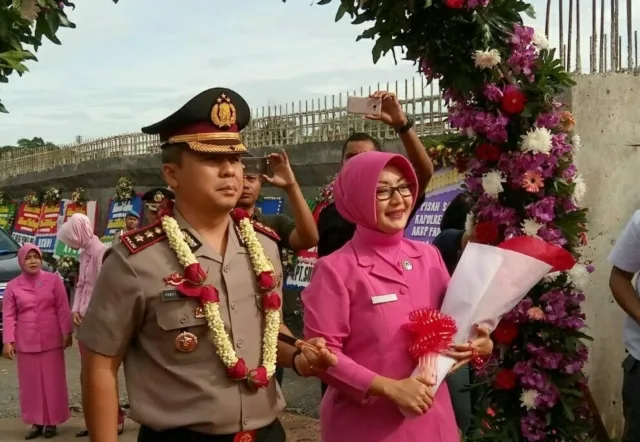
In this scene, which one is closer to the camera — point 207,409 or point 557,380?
point 207,409

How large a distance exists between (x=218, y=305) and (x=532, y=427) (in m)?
2.21

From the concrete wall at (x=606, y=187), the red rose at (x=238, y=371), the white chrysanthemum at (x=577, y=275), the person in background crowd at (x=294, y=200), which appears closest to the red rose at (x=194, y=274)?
the red rose at (x=238, y=371)

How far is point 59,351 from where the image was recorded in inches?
261

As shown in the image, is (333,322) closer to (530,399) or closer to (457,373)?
(530,399)

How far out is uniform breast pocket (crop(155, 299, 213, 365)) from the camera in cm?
206

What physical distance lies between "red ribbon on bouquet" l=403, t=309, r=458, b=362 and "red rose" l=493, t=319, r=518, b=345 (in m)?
1.50

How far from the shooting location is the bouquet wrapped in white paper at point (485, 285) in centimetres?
230

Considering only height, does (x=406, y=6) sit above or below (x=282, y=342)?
above

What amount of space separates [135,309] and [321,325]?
1.90 ft

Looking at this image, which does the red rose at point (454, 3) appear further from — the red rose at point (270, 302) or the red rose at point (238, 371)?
the red rose at point (238, 371)

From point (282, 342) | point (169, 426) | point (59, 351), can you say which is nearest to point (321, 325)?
point (282, 342)

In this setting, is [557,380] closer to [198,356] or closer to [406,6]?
[406,6]

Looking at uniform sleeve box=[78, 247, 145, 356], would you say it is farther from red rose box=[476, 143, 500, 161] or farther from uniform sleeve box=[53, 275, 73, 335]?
uniform sleeve box=[53, 275, 73, 335]

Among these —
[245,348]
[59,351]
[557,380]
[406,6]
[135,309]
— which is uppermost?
[406,6]
